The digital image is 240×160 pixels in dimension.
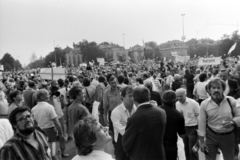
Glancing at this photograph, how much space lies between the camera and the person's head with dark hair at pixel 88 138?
213 centimetres

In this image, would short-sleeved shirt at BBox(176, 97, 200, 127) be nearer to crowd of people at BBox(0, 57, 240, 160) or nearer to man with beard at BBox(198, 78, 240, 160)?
crowd of people at BBox(0, 57, 240, 160)

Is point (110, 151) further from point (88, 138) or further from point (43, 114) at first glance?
point (88, 138)

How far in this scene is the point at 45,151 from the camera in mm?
3264

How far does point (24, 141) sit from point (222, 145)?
2.96 metres

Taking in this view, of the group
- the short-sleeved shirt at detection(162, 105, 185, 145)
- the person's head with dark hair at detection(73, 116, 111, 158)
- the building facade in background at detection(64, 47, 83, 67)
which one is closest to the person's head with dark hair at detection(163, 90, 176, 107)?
the short-sleeved shirt at detection(162, 105, 185, 145)

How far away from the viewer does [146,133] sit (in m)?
3.20

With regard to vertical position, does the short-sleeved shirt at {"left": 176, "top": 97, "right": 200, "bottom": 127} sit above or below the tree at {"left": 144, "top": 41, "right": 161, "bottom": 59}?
below

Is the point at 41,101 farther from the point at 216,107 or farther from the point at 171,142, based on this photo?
the point at 216,107

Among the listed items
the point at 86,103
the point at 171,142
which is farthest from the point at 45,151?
the point at 86,103

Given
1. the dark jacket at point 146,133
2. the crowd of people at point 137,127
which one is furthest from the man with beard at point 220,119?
the dark jacket at point 146,133

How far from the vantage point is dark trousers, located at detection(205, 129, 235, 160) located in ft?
12.8

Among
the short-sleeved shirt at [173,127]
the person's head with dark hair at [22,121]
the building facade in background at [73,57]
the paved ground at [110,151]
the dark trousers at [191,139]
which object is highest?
the building facade in background at [73,57]

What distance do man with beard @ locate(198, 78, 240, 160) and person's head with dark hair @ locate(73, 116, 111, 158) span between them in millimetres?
2346

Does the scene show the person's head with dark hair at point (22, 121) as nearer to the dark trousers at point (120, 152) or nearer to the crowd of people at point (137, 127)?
the crowd of people at point (137, 127)
